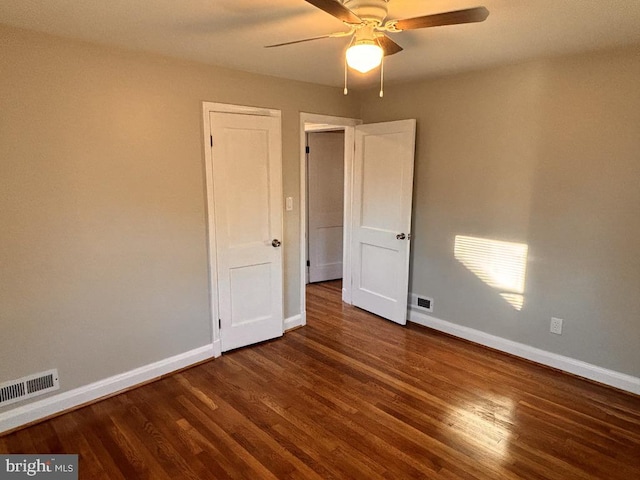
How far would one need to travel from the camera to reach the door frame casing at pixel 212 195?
306 cm

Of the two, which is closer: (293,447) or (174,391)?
(293,447)

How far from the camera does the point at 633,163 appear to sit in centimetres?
265

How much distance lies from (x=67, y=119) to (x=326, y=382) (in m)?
2.48


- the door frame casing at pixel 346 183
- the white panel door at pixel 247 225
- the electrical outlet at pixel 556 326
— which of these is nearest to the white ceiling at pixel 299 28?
the white panel door at pixel 247 225

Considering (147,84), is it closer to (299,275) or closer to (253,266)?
(253,266)

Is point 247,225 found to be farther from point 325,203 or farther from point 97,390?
point 325,203

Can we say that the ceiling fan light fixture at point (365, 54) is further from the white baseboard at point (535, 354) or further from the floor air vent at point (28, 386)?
the white baseboard at point (535, 354)

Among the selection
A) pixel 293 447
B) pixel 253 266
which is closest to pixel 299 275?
pixel 253 266

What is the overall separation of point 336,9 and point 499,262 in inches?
102

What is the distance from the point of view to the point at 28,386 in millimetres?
A: 2465

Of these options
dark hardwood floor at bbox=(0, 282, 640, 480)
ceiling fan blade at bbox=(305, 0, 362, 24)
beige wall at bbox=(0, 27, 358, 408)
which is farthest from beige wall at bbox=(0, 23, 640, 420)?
ceiling fan blade at bbox=(305, 0, 362, 24)

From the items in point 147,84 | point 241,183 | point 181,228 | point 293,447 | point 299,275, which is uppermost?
point 147,84

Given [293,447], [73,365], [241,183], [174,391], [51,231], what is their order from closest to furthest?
[293,447] < [51,231] < [73,365] < [174,391] < [241,183]

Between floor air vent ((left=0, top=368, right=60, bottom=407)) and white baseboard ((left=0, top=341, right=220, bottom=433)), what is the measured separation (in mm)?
64
